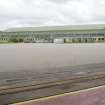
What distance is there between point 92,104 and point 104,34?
82.3 m

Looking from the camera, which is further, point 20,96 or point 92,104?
point 20,96

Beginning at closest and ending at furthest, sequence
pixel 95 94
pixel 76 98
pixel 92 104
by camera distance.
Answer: pixel 92 104, pixel 76 98, pixel 95 94

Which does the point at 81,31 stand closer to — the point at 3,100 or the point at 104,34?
the point at 104,34

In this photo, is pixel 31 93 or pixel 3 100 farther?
pixel 31 93

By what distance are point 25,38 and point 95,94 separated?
305 ft

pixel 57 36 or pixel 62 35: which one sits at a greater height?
pixel 62 35

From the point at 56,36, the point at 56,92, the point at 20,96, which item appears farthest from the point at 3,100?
the point at 56,36

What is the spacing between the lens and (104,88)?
208 inches

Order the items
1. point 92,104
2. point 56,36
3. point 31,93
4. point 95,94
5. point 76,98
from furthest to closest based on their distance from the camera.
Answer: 1. point 56,36
2. point 31,93
3. point 95,94
4. point 76,98
5. point 92,104

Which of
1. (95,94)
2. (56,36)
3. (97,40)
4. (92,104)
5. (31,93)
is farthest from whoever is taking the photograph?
(56,36)

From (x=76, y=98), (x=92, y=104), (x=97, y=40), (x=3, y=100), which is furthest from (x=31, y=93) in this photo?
A: (x=97, y=40)

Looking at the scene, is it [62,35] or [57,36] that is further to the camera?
[57,36]

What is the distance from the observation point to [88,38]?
86.9 m

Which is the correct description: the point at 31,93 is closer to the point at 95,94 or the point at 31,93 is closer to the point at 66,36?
the point at 95,94
